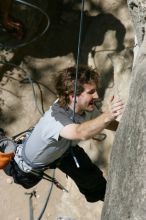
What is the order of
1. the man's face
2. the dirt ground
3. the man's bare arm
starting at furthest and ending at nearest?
1. the dirt ground
2. the man's face
3. the man's bare arm

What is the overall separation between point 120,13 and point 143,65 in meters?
2.75

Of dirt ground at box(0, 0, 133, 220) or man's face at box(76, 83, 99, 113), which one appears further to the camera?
dirt ground at box(0, 0, 133, 220)

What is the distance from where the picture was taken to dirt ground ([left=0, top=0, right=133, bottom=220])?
557 cm

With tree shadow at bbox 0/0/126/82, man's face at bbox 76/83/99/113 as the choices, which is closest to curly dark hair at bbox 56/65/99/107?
man's face at bbox 76/83/99/113

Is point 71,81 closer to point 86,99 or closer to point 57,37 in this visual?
point 86,99

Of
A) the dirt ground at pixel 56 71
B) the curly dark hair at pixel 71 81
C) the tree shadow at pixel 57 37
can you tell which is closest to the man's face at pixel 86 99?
the curly dark hair at pixel 71 81

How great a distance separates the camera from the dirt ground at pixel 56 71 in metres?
5.57

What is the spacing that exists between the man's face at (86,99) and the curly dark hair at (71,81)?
28mm

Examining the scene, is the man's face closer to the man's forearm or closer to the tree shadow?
the man's forearm

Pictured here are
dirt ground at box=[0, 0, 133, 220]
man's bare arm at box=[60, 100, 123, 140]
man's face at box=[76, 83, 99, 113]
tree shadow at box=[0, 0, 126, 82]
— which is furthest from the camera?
tree shadow at box=[0, 0, 126, 82]

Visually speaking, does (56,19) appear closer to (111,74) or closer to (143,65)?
(111,74)

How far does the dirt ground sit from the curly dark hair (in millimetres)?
1194

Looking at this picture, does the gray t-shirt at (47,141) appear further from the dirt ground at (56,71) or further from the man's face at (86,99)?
the dirt ground at (56,71)

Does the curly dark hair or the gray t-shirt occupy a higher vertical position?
the curly dark hair
